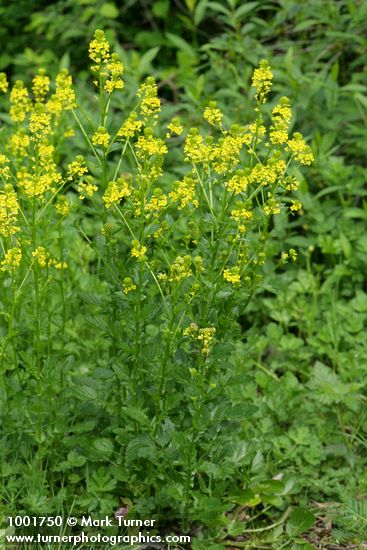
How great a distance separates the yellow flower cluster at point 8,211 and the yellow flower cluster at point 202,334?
2.11 feet

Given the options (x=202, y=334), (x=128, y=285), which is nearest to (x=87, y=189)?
(x=128, y=285)

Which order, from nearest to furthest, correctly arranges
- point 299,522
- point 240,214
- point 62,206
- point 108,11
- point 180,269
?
point 180,269 < point 240,214 < point 62,206 < point 299,522 < point 108,11

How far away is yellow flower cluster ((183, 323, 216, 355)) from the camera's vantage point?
2707 millimetres

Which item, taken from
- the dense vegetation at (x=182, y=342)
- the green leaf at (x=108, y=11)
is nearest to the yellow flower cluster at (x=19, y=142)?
the dense vegetation at (x=182, y=342)

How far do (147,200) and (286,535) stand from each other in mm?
1373

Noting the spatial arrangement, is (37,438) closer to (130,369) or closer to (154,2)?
(130,369)

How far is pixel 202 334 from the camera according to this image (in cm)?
277

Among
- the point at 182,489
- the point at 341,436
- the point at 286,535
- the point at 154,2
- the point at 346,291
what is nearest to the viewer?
the point at 182,489

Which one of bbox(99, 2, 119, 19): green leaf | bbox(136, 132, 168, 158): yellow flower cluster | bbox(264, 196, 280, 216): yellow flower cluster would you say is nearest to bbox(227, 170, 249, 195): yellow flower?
bbox(264, 196, 280, 216): yellow flower cluster

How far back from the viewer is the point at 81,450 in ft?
10.8

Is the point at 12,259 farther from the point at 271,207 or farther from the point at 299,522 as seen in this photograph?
the point at 299,522

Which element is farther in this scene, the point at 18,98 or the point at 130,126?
the point at 18,98

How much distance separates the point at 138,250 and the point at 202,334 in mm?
332

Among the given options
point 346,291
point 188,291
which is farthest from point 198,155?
point 346,291
